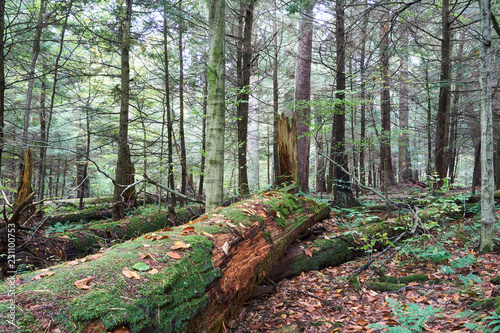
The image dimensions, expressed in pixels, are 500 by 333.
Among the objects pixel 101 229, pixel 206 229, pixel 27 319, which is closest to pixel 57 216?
pixel 101 229

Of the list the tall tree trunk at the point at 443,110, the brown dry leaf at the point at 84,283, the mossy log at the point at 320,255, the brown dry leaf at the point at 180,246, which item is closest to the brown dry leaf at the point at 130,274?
the brown dry leaf at the point at 84,283

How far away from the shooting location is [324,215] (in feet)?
21.5

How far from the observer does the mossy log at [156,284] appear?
1592 mm

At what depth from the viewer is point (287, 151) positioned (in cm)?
688

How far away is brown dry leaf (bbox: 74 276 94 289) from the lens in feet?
5.93

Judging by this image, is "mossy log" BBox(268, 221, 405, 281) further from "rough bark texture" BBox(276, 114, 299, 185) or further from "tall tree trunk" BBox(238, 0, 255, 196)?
"tall tree trunk" BBox(238, 0, 255, 196)

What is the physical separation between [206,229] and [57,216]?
267 inches

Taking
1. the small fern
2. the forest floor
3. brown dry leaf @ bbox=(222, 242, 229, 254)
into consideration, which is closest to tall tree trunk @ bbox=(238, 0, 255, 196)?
the forest floor

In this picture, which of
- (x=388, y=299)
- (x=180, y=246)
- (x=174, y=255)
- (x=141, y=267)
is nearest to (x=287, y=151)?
(x=388, y=299)

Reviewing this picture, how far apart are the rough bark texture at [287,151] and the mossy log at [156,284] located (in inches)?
135

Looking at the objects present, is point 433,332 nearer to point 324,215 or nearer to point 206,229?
point 206,229

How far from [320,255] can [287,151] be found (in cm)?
294

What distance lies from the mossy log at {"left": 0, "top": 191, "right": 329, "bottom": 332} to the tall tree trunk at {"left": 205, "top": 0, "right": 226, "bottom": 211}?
114cm

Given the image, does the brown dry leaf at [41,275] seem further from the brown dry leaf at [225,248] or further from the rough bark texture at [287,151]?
the rough bark texture at [287,151]
